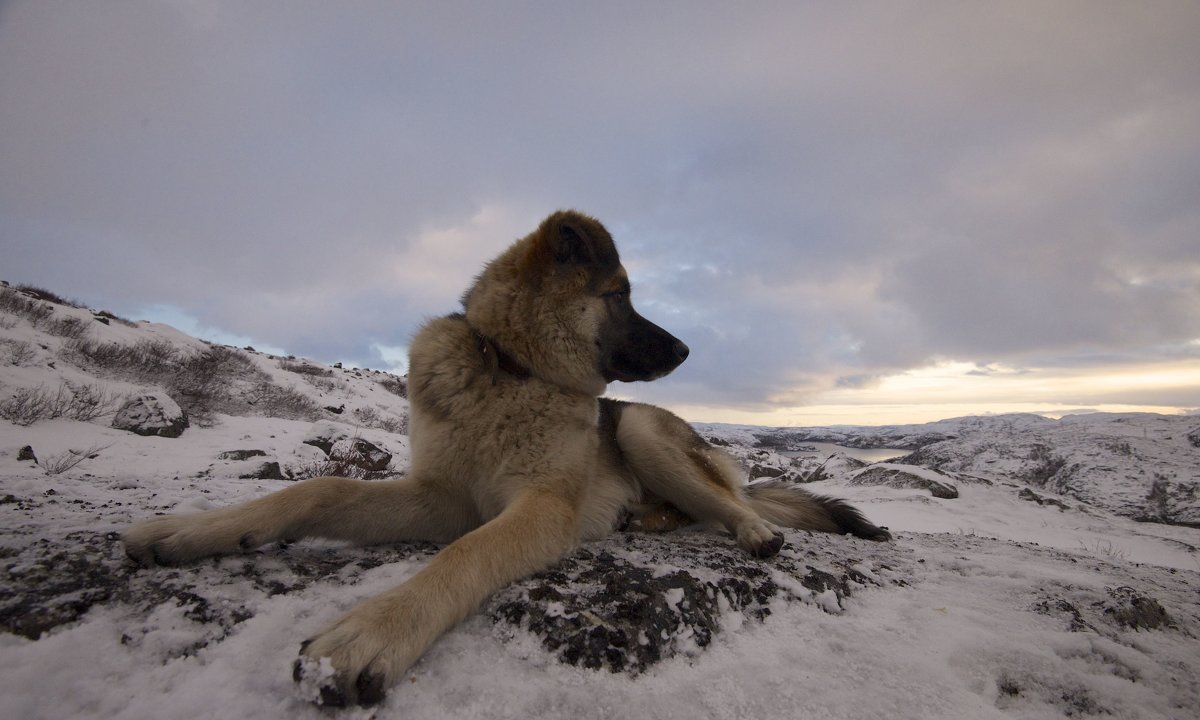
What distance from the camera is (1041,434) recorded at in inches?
450

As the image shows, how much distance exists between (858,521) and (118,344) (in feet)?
59.2

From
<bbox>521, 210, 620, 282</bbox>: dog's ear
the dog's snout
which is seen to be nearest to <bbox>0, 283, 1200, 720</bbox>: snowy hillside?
the dog's snout

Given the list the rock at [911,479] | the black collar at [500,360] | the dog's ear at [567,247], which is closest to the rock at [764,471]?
the rock at [911,479]

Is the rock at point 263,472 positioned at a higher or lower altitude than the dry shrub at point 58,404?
lower

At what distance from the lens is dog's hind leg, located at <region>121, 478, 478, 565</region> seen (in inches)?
68.7

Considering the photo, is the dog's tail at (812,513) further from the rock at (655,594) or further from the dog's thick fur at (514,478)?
the rock at (655,594)

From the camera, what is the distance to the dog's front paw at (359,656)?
1.22 m

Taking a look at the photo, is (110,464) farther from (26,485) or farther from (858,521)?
(858,521)

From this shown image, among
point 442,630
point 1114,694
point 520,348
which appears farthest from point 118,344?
point 1114,694

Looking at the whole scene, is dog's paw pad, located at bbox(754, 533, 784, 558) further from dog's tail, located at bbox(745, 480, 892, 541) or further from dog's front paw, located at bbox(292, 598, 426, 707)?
dog's front paw, located at bbox(292, 598, 426, 707)

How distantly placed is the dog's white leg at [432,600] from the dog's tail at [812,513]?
6.87 feet

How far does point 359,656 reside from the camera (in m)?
1.28

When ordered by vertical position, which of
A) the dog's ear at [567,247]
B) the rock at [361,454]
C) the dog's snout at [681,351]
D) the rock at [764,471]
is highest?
the dog's ear at [567,247]

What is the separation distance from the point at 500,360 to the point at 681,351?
4.03ft
